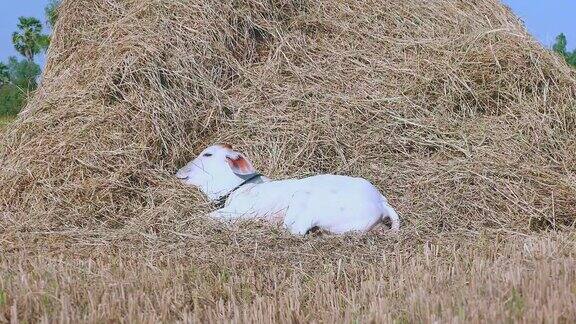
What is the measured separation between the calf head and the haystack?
128mm

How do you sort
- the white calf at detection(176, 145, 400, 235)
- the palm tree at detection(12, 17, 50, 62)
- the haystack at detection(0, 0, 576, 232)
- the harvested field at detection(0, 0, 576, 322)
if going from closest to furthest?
the harvested field at detection(0, 0, 576, 322)
the white calf at detection(176, 145, 400, 235)
the haystack at detection(0, 0, 576, 232)
the palm tree at detection(12, 17, 50, 62)

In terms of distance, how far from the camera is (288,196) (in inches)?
202

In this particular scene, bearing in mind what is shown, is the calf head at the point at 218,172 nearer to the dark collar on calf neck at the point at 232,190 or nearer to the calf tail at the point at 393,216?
the dark collar on calf neck at the point at 232,190

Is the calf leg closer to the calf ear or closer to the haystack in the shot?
the haystack

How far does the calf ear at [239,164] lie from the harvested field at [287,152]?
317 mm

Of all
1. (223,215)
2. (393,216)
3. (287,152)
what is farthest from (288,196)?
(287,152)

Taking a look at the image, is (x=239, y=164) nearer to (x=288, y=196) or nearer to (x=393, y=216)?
(x=288, y=196)

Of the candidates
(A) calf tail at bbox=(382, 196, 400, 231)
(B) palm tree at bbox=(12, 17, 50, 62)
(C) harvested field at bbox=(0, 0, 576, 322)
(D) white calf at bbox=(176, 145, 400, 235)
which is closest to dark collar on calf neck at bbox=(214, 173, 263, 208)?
(D) white calf at bbox=(176, 145, 400, 235)

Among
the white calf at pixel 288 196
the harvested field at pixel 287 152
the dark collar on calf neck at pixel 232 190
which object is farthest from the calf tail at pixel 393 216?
the dark collar on calf neck at pixel 232 190

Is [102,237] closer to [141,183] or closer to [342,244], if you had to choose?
[141,183]

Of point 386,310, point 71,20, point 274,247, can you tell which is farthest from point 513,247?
point 71,20

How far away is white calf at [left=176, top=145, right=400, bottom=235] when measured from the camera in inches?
195

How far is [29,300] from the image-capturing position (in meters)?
3.36

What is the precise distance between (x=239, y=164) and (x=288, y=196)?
1.97ft
